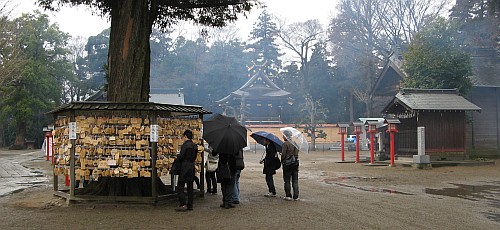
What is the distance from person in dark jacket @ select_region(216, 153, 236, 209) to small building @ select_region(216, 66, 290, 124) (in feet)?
117

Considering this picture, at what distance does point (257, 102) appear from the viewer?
46.0 m

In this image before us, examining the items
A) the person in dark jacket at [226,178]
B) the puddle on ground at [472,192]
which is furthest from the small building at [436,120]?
the person in dark jacket at [226,178]

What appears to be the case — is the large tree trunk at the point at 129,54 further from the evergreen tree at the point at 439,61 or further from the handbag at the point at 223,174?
the evergreen tree at the point at 439,61

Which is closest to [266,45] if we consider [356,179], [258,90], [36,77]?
[258,90]

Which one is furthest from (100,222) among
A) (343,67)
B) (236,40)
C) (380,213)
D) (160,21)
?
(236,40)

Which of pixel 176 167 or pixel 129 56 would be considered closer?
pixel 176 167

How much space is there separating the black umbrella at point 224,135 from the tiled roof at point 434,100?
14.3 meters

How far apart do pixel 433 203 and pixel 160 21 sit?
765 cm

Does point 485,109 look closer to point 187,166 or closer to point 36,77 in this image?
point 187,166

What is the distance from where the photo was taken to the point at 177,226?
712cm

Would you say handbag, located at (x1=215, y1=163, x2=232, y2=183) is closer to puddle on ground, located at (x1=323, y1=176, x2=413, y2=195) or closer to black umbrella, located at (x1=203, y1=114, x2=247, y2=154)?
black umbrella, located at (x1=203, y1=114, x2=247, y2=154)

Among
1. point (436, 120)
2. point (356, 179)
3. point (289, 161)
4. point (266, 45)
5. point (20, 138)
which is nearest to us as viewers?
point (289, 161)

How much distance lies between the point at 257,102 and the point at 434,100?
2496 centimetres

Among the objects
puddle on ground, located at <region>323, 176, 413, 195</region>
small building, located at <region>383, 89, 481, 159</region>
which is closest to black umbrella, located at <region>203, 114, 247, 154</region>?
puddle on ground, located at <region>323, 176, 413, 195</region>
